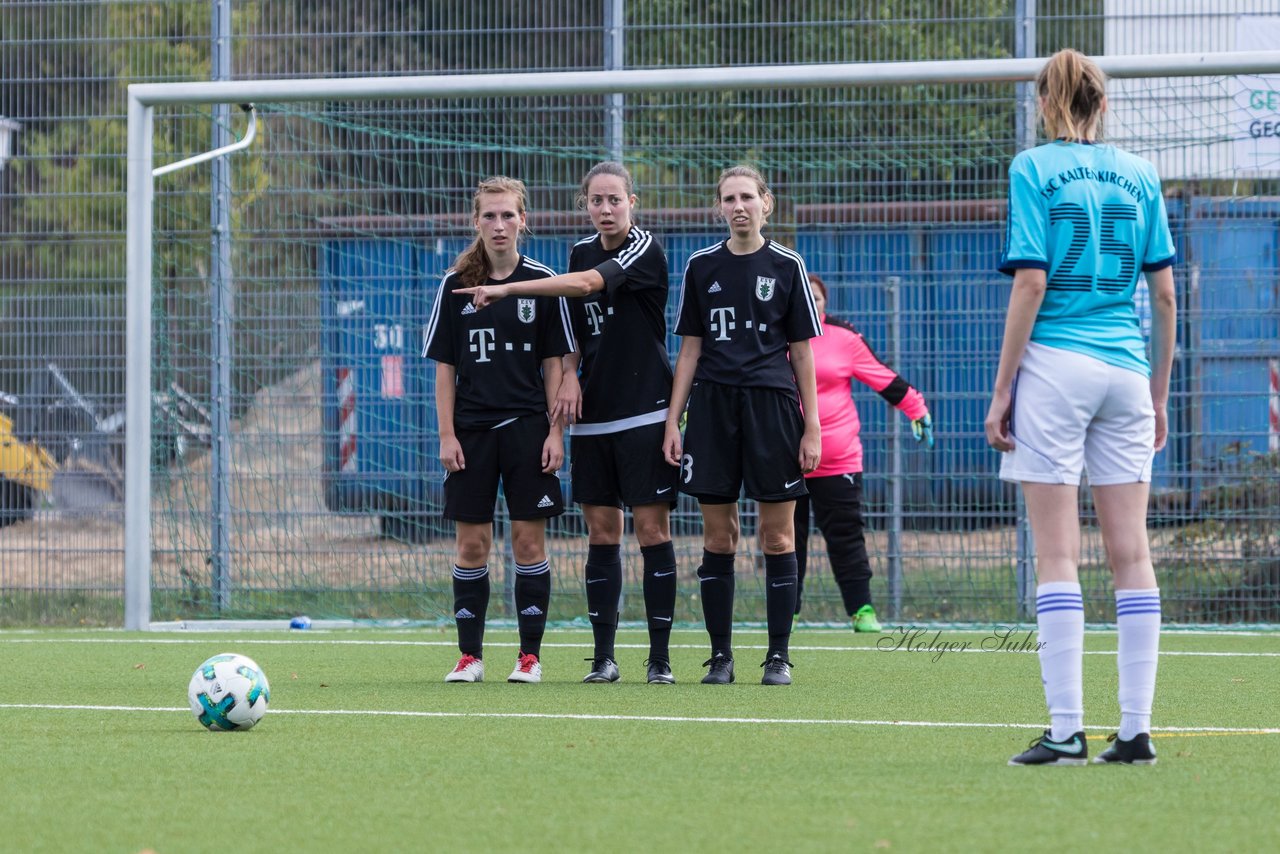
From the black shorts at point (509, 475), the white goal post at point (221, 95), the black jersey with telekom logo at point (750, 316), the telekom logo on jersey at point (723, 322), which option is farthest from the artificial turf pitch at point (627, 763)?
the white goal post at point (221, 95)

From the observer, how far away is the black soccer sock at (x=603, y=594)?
692 cm

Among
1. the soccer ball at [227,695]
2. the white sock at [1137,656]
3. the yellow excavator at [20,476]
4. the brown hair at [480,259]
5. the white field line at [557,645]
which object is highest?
the brown hair at [480,259]

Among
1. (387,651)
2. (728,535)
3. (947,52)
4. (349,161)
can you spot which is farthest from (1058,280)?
(349,161)

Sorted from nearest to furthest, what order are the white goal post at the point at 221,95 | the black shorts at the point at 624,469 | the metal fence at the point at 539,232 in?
the black shorts at the point at 624,469
the white goal post at the point at 221,95
the metal fence at the point at 539,232

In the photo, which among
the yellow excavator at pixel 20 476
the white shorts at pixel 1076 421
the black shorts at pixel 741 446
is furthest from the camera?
the yellow excavator at pixel 20 476

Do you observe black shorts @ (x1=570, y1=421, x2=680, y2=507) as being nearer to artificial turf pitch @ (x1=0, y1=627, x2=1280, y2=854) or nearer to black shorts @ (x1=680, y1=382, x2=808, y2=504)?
black shorts @ (x1=680, y1=382, x2=808, y2=504)

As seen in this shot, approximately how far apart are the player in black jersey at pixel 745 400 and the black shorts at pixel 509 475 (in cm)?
51

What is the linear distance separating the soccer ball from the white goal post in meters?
4.60

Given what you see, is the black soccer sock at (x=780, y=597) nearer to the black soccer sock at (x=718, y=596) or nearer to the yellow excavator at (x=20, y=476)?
the black soccer sock at (x=718, y=596)

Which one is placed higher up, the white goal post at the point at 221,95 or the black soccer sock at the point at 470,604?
the white goal post at the point at 221,95

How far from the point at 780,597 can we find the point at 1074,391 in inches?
103

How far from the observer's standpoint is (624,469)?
6.73m

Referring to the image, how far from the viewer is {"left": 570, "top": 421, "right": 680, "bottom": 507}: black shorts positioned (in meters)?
6.70

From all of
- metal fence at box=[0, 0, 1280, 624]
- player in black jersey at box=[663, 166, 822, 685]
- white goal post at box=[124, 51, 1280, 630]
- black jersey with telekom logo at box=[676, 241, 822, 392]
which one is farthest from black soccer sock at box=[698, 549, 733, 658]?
metal fence at box=[0, 0, 1280, 624]
